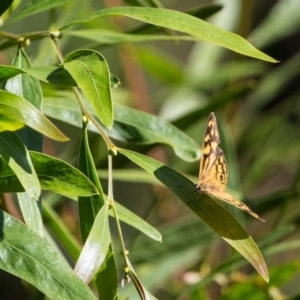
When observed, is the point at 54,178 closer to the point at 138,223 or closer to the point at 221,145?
the point at 138,223

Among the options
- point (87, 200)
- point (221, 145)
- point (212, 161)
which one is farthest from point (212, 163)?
point (221, 145)

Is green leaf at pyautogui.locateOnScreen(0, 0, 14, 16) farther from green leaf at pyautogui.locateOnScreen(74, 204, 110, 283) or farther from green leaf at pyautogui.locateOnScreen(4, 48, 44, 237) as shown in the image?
green leaf at pyautogui.locateOnScreen(74, 204, 110, 283)

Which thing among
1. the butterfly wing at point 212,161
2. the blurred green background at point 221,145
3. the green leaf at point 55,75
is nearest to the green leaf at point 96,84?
the green leaf at point 55,75

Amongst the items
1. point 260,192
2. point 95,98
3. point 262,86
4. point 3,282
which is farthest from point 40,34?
point 260,192

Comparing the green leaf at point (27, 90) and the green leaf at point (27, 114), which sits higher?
the green leaf at point (27, 90)

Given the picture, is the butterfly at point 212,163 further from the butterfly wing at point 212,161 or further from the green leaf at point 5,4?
the green leaf at point 5,4
